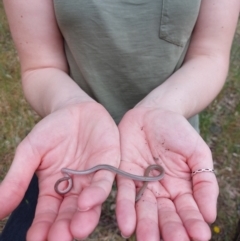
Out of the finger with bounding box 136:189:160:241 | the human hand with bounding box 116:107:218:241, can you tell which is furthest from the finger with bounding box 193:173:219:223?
the finger with bounding box 136:189:160:241

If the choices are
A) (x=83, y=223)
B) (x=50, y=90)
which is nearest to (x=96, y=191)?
(x=83, y=223)

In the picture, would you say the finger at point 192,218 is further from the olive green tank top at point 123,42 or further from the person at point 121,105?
the olive green tank top at point 123,42

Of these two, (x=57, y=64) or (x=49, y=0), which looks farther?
(x=57, y=64)

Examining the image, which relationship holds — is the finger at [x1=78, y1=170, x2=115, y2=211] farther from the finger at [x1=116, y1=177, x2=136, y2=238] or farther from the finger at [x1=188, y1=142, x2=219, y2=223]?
the finger at [x1=188, y1=142, x2=219, y2=223]

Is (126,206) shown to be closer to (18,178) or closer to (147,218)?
(147,218)

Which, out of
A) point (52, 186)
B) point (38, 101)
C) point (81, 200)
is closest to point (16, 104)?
point (38, 101)

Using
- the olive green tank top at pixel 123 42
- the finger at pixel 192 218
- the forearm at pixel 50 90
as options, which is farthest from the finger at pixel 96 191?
the olive green tank top at pixel 123 42

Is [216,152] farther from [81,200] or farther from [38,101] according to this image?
[81,200]
